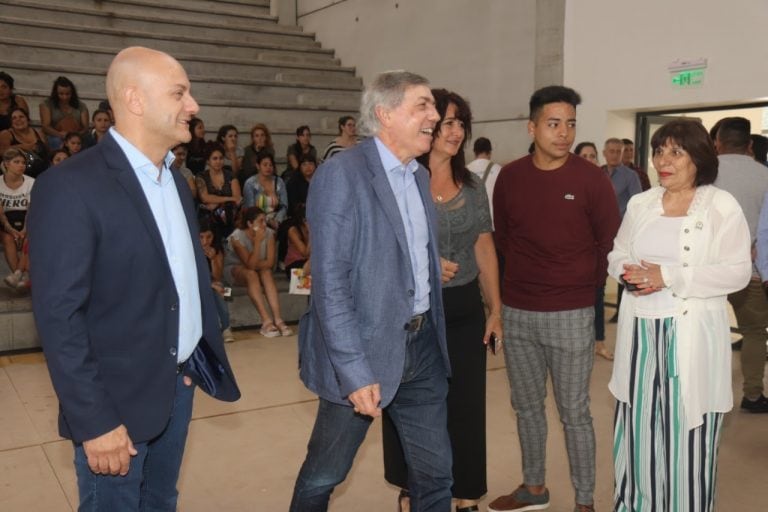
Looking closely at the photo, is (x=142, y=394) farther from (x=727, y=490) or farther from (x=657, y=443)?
(x=727, y=490)

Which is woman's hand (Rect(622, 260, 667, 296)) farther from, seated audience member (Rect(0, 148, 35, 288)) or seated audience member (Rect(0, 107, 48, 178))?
seated audience member (Rect(0, 107, 48, 178))

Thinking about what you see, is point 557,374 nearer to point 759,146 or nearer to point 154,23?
point 759,146

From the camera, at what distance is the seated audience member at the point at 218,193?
7781 mm

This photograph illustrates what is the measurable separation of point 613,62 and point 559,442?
5.17 meters

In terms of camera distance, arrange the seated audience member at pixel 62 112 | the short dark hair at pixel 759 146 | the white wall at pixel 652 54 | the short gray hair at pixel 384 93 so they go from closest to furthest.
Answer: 1. the short gray hair at pixel 384 93
2. the short dark hair at pixel 759 146
3. the white wall at pixel 652 54
4. the seated audience member at pixel 62 112

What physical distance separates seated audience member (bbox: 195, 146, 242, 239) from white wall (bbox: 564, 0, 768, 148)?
12.8 ft

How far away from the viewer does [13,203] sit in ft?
23.0

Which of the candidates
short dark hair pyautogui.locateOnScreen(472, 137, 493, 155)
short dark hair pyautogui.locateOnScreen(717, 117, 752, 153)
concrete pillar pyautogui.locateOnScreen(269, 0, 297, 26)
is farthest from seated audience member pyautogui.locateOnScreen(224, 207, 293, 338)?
concrete pillar pyautogui.locateOnScreen(269, 0, 297, 26)

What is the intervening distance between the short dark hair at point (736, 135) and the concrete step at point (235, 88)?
7.03m

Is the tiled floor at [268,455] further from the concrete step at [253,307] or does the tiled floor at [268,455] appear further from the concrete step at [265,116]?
the concrete step at [265,116]

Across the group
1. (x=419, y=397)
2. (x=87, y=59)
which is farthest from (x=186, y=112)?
(x=87, y=59)

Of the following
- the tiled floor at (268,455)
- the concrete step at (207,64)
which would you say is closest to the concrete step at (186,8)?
the concrete step at (207,64)

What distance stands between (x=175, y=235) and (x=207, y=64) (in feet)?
32.3

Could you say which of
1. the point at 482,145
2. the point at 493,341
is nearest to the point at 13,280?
the point at 482,145
